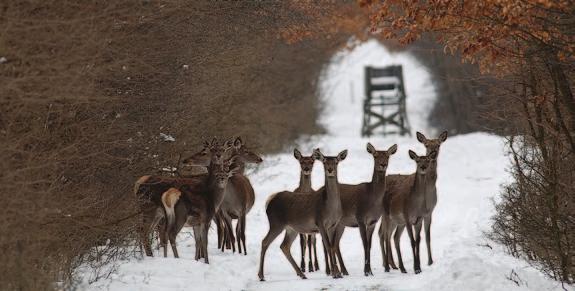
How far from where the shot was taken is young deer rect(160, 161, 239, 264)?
46.6ft

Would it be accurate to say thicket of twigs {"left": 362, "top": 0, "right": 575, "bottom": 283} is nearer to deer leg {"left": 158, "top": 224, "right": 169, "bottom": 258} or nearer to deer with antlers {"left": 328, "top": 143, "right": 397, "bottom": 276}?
Result: deer with antlers {"left": 328, "top": 143, "right": 397, "bottom": 276}

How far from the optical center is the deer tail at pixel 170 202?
14.1 meters

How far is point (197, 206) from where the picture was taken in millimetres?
14609

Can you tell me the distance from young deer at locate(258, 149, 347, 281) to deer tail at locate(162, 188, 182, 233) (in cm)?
137

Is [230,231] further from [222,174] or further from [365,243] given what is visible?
[365,243]

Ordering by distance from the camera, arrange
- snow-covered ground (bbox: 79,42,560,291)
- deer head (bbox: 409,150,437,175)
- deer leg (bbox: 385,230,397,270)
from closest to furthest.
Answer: snow-covered ground (bbox: 79,42,560,291), deer head (bbox: 409,150,437,175), deer leg (bbox: 385,230,397,270)

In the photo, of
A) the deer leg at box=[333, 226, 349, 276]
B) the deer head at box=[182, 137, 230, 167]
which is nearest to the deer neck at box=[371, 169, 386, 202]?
the deer leg at box=[333, 226, 349, 276]

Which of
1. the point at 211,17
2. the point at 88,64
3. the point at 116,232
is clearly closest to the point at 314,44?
the point at 211,17

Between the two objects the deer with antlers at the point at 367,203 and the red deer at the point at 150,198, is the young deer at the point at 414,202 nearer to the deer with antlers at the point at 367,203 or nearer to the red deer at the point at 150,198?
the deer with antlers at the point at 367,203

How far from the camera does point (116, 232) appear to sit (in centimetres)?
1275

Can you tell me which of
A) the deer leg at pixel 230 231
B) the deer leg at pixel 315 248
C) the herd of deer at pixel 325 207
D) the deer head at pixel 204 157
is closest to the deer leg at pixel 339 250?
the herd of deer at pixel 325 207

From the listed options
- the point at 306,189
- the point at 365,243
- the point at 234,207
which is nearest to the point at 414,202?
the point at 365,243

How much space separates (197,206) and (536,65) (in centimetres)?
550

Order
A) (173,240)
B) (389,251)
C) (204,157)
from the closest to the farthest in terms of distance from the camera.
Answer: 1. (173,240)
2. (389,251)
3. (204,157)
